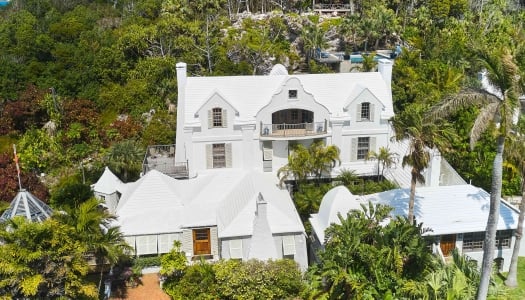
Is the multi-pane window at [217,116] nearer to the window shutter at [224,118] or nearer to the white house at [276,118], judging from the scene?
the white house at [276,118]

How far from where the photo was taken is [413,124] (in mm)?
25250

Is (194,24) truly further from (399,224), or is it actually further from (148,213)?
(399,224)

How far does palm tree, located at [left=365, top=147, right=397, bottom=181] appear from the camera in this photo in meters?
34.2

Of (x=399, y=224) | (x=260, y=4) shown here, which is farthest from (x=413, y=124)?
(x=260, y=4)

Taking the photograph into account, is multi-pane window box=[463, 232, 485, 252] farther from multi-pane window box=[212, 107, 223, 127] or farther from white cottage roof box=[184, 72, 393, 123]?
multi-pane window box=[212, 107, 223, 127]

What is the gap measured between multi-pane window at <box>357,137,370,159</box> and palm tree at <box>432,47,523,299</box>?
15862mm

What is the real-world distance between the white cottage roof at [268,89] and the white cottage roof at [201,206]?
551 cm

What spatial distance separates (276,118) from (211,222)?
10.7 m

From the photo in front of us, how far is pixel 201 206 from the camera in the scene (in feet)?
96.3

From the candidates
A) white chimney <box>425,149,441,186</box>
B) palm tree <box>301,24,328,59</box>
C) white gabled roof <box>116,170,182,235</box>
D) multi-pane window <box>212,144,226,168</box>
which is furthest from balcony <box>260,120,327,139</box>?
palm tree <box>301,24,328,59</box>

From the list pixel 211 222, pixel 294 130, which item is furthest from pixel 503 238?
pixel 211 222

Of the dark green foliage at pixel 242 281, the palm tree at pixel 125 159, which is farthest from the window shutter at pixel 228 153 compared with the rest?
the dark green foliage at pixel 242 281

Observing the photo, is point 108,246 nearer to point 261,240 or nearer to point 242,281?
point 242,281

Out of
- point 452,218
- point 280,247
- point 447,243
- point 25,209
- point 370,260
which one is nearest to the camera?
point 370,260
